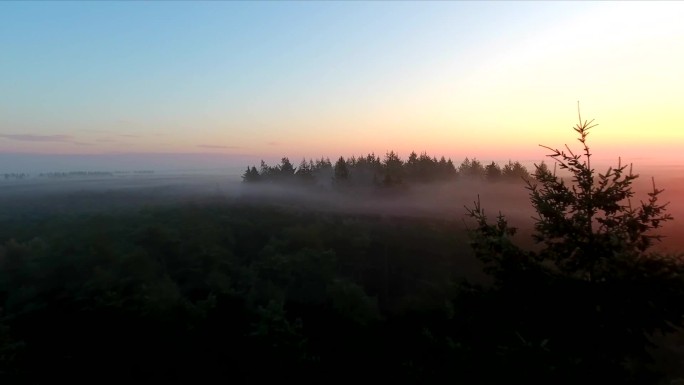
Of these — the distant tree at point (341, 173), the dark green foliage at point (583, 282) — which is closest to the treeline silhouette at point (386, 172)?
the distant tree at point (341, 173)

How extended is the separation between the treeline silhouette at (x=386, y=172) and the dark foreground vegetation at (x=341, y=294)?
2939 cm

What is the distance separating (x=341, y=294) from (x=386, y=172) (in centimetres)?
8244

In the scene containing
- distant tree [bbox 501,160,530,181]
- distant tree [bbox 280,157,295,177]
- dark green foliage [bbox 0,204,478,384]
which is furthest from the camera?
distant tree [bbox 280,157,295,177]

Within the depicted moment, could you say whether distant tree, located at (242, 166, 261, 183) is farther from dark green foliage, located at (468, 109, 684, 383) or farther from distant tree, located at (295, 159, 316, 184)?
dark green foliage, located at (468, 109, 684, 383)

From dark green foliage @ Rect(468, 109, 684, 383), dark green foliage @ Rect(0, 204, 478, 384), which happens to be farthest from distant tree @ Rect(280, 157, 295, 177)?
dark green foliage @ Rect(468, 109, 684, 383)

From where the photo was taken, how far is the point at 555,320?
10820 mm

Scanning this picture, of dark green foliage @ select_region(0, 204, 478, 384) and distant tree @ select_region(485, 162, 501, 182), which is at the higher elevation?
distant tree @ select_region(485, 162, 501, 182)

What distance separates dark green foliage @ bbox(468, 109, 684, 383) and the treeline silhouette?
123050 millimetres

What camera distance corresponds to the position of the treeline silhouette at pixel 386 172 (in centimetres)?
13675

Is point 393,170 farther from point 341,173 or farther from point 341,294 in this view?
point 341,294

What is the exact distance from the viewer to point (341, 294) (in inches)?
2613

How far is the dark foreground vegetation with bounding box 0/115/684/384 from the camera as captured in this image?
34.5 feet

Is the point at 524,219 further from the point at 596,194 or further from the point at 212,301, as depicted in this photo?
the point at 596,194

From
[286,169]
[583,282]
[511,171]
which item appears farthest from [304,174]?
[583,282]
